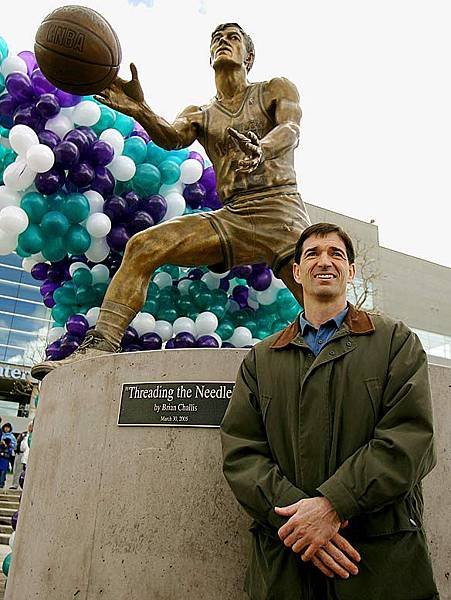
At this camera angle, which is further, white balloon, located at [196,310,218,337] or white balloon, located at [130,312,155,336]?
white balloon, located at [196,310,218,337]

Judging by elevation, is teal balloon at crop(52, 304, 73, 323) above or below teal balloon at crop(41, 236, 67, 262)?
below

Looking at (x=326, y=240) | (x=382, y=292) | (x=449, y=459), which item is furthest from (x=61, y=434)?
(x=382, y=292)

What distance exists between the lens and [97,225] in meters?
5.38

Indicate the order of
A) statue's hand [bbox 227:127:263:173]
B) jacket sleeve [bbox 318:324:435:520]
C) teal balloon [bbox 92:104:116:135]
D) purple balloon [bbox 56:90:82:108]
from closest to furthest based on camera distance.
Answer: jacket sleeve [bbox 318:324:435:520] → statue's hand [bbox 227:127:263:173] → purple balloon [bbox 56:90:82:108] → teal balloon [bbox 92:104:116:135]

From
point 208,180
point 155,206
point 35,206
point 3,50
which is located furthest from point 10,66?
point 208,180

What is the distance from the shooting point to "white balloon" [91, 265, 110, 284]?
18.6 feet

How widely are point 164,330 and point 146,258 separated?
1862mm

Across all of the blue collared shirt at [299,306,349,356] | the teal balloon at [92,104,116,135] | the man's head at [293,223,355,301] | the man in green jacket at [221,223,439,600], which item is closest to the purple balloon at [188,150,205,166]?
the teal balloon at [92,104,116,135]

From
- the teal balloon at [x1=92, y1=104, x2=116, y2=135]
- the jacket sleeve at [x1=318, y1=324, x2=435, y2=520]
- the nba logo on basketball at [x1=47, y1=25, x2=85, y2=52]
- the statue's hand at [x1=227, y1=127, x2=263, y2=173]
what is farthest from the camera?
the teal balloon at [x1=92, y1=104, x2=116, y2=135]

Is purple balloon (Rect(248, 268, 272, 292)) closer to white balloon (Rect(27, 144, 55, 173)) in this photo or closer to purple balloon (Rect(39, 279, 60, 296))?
purple balloon (Rect(39, 279, 60, 296))

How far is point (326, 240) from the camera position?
2432 millimetres

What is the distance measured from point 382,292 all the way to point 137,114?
2373 centimetres

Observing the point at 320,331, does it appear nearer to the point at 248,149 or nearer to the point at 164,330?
the point at 248,149

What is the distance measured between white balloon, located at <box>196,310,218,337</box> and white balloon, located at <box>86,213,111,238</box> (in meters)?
1.21
